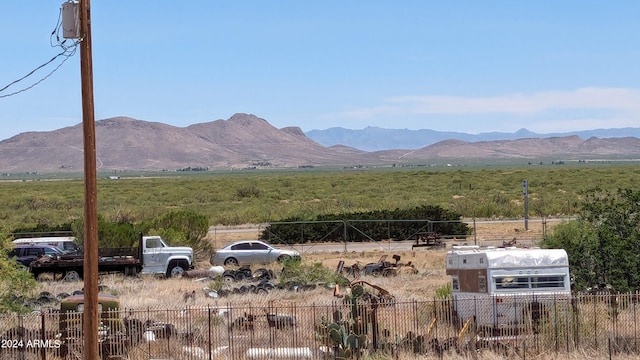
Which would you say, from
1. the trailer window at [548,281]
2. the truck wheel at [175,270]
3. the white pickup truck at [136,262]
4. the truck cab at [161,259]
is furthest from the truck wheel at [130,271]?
the trailer window at [548,281]

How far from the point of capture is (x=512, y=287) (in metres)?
20.2

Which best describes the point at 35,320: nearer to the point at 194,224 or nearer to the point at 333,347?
the point at 333,347

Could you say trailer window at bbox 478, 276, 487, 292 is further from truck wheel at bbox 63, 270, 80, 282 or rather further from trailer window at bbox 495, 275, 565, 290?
truck wheel at bbox 63, 270, 80, 282

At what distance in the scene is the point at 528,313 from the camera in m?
19.3

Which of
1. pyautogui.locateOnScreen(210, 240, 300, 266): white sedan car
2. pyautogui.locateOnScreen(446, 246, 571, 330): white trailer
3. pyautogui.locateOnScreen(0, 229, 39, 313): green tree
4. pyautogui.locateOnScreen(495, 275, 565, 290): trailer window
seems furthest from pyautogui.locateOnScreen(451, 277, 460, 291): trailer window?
pyautogui.locateOnScreen(210, 240, 300, 266): white sedan car

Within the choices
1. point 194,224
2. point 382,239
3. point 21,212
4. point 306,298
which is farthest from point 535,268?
point 21,212

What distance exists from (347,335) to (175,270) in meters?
18.2

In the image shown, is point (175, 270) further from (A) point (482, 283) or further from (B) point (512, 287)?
(B) point (512, 287)

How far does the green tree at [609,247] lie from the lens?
920 inches

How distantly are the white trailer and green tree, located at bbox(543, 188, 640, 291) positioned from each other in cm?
354

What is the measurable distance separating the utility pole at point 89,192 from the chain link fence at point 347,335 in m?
3.10

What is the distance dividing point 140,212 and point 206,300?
4049 cm

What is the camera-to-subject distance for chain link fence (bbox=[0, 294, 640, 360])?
59.3 feet

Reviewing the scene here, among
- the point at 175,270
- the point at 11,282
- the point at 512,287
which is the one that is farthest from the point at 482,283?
the point at 175,270
